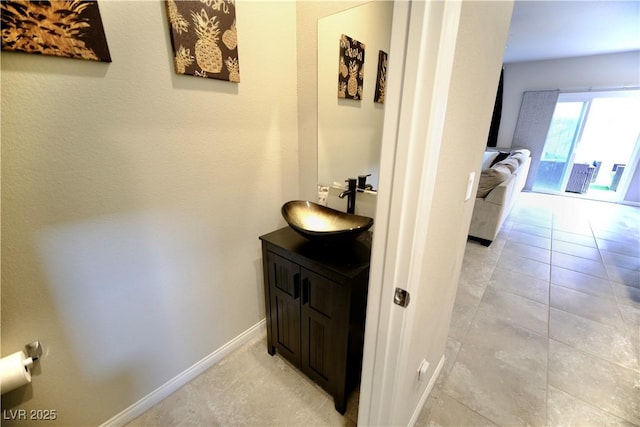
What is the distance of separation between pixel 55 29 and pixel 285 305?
4.59 feet

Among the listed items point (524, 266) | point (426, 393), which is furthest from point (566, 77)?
point (426, 393)

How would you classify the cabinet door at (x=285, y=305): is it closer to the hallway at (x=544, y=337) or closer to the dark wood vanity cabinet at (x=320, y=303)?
the dark wood vanity cabinet at (x=320, y=303)

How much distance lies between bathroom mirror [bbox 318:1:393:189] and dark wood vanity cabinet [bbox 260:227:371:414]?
0.45 meters

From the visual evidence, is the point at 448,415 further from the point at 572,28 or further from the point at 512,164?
the point at 572,28

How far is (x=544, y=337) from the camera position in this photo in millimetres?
1794

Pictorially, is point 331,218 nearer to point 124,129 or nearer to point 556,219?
point 124,129

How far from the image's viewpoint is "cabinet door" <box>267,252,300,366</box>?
4.34 feet

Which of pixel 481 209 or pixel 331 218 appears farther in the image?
pixel 481 209

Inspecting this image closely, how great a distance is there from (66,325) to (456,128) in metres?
1.58

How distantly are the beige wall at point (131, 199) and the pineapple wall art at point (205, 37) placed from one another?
0.05 meters

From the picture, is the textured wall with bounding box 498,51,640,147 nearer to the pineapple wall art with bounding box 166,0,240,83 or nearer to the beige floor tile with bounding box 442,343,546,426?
the beige floor tile with bounding box 442,343,546,426

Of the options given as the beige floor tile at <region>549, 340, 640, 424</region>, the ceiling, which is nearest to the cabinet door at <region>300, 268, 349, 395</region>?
the beige floor tile at <region>549, 340, 640, 424</region>

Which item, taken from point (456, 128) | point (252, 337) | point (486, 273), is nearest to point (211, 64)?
point (456, 128)

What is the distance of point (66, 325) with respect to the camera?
1007 millimetres
